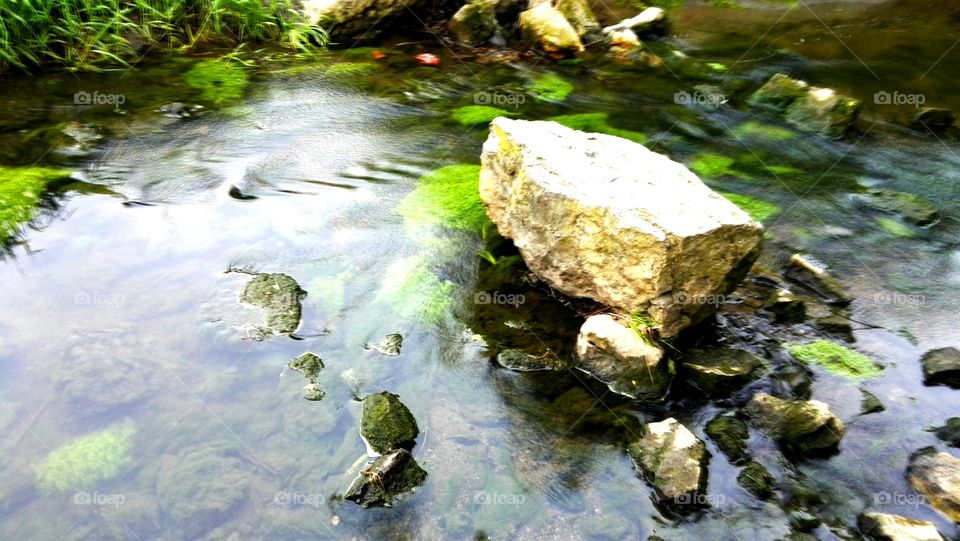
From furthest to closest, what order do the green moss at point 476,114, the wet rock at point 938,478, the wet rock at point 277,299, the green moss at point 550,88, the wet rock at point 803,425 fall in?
the green moss at point 550,88
the green moss at point 476,114
the wet rock at point 277,299
the wet rock at point 803,425
the wet rock at point 938,478

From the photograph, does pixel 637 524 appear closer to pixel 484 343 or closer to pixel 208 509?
pixel 484 343

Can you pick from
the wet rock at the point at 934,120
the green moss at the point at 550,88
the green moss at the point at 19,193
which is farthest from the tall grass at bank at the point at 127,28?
the wet rock at the point at 934,120

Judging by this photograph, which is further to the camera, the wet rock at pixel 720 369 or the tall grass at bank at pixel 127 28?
the tall grass at bank at pixel 127 28

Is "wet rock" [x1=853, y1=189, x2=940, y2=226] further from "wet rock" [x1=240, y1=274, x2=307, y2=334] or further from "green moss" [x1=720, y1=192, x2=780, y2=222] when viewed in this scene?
"wet rock" [x1=240, y1=274, x2=307, y2=334]

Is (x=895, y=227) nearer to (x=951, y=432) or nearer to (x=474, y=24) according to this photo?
(x=951, y=432)

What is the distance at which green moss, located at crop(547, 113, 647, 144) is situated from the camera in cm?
769

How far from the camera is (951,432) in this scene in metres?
4.22

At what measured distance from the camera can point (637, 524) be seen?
3.76 m

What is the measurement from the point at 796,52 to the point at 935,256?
4.87 meters

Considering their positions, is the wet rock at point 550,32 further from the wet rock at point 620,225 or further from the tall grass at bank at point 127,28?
the wet rock at point 620,225

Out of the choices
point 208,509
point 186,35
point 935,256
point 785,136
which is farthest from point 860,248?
point 186,35

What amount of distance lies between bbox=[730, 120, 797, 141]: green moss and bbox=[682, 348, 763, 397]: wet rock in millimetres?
3715

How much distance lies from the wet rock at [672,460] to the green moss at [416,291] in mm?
1743

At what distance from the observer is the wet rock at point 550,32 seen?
9.66 m
